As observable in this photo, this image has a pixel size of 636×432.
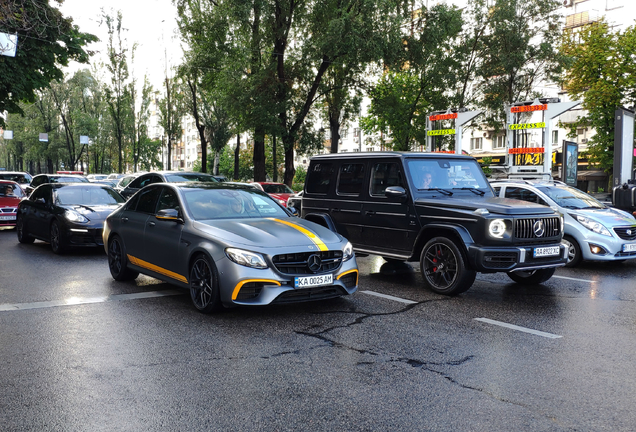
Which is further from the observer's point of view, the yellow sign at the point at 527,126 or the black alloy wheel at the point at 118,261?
the yellow sign at the point at 527,126

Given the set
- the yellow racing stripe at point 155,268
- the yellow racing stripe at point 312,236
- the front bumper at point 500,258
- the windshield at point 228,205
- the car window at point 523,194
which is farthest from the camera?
the car window at point 523,194

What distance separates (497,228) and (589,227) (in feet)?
13.7

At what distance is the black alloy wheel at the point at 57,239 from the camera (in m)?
12.8

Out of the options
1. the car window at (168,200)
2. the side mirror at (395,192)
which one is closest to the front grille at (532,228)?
the side mirror at (395,192)

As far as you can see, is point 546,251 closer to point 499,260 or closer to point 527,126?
point 499,260

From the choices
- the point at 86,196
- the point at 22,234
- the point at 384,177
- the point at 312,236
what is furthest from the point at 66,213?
the point at 312,236

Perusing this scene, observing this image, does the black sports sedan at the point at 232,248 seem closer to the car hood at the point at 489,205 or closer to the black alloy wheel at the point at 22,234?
the car hood at the point at 489,205

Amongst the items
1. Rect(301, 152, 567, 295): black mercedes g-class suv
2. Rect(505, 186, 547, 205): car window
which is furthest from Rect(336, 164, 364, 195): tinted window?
Rect(505, 186, 547, 205): car window

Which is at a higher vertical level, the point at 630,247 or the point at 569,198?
the point at 569,198

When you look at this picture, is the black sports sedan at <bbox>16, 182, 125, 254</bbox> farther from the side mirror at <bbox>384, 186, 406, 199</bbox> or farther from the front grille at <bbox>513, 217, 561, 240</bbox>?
the front grille at <bbox>513, 217, 561, 240</bbox>

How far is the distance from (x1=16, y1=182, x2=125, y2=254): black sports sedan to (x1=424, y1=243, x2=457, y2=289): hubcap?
24.2ft

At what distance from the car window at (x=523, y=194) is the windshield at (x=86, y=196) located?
28.1 ft

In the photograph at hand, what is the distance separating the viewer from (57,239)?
13.0 metres

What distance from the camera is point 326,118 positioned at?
118ft
